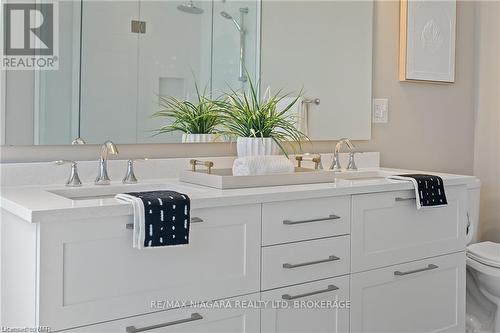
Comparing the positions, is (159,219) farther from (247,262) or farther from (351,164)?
(351,164)

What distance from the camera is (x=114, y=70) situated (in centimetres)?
208

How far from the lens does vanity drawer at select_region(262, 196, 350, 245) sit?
182cm

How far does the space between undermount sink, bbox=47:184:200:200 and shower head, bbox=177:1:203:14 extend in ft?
2.27

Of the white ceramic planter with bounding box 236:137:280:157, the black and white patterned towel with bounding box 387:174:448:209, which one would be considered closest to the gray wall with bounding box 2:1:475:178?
the white ceramic planter with bounding box 236:137:280:157

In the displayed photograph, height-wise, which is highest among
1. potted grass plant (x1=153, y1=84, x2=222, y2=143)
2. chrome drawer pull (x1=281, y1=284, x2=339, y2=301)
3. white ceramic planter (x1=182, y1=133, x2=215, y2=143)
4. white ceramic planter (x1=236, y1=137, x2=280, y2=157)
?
potted grass plant (x1=153, y1=84, x2=222, y2=143)

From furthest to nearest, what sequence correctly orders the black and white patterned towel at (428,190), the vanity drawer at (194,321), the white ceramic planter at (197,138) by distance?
the white ceramic planter at (197,138)
the black and white patterned towel at (428,190)
the vanity drawer at (194,321)

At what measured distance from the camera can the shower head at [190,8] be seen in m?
2.21

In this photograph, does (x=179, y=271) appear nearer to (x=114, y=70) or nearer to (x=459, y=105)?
(x=114, y=70)

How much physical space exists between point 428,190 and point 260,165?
664mm

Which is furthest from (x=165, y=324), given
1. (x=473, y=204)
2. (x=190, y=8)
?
(x=473, y=204)

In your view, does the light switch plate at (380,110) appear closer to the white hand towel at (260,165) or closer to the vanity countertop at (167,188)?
the vanity countertop at (167,188)

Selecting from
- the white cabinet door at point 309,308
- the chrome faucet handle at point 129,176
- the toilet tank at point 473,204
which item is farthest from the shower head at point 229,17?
the toilet tank at point 473,204

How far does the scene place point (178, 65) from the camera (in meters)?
2.22

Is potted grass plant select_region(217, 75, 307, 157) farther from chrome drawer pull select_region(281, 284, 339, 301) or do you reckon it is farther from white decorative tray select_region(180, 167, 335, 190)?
chrome drawer pull select_region(281, 284, 339, 301)
